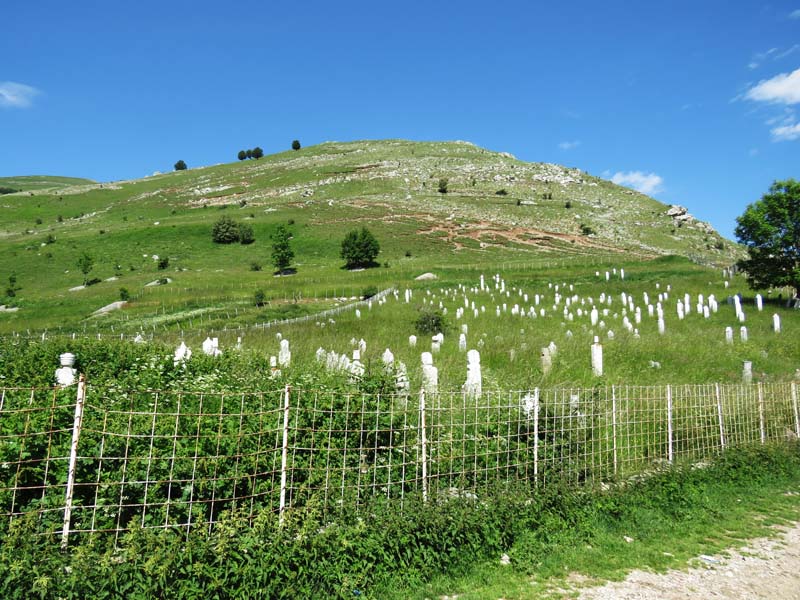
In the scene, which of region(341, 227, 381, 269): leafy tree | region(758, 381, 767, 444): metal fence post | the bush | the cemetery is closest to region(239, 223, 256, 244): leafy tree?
region(341, 227, 381, 269): leafy tree

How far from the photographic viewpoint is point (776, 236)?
2802cm

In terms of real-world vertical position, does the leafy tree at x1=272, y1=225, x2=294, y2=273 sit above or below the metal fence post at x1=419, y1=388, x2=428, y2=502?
above

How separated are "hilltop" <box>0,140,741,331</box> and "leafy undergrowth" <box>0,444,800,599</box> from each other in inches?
1325

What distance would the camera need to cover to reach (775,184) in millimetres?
28953

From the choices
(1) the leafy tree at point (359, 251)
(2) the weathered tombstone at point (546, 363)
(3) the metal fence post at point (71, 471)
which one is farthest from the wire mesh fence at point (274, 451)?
(1) the leafy tree at point (359, 251)

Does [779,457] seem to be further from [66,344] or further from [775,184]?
[775,184]

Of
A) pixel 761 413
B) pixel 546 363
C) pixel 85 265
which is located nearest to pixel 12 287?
pixel 85 265

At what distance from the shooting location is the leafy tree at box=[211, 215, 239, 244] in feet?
264

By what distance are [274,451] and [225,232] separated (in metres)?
80.2

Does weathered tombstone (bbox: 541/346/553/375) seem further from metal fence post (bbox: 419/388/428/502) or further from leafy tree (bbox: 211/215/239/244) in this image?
leafy tree (bbox: 211/215/239/244)

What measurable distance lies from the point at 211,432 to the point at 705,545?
21.2 ft

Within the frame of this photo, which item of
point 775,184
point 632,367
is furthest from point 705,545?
point 775,184

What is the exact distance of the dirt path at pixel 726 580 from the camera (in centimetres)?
527

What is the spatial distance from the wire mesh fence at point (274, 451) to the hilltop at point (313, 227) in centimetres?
3195
